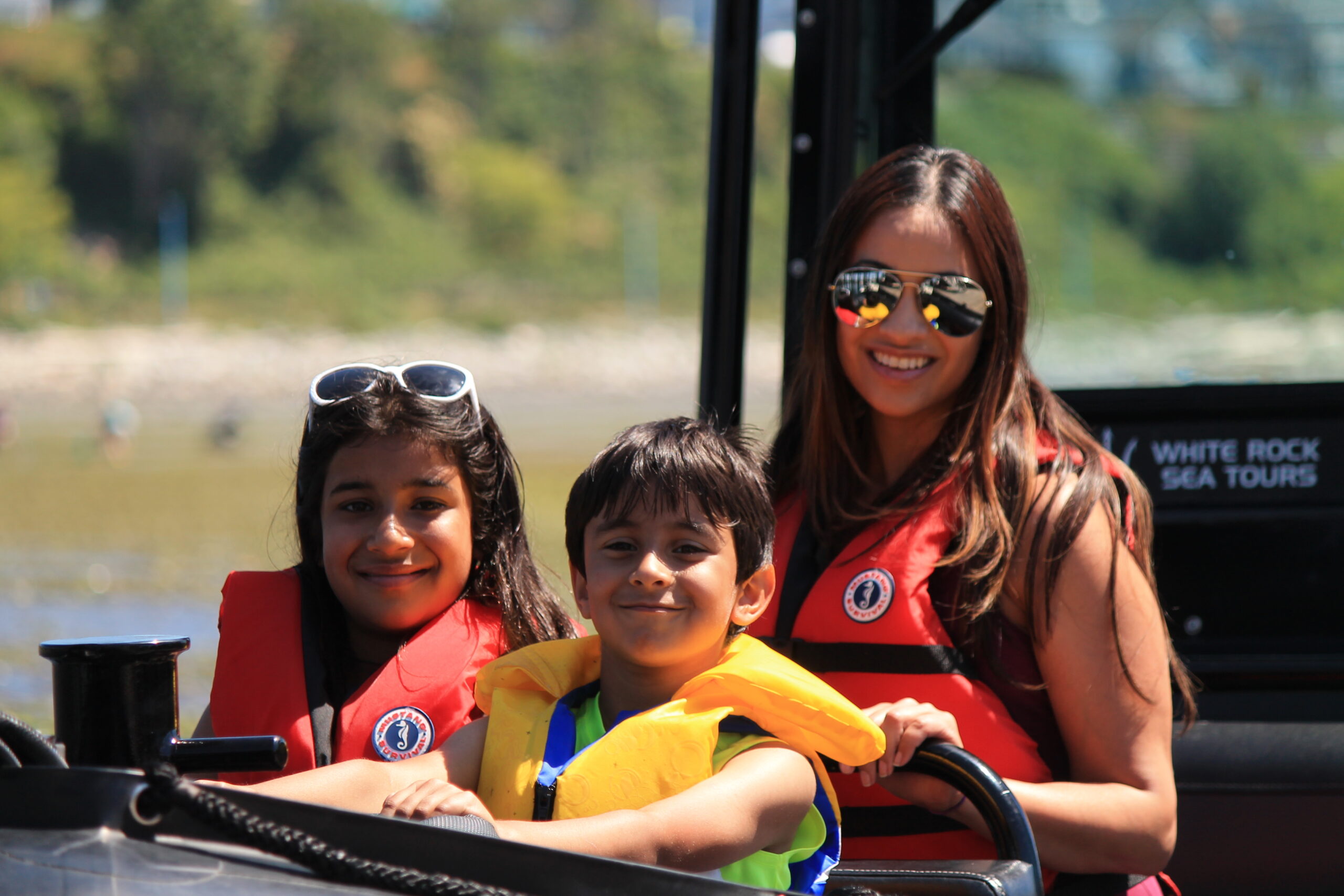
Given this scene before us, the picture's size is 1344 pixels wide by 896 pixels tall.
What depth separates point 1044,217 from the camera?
12.2 ft

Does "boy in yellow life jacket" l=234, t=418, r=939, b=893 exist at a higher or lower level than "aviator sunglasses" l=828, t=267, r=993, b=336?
lower

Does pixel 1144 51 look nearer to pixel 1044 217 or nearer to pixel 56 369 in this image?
pixel 1044 217

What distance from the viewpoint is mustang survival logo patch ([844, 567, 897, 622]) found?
215 centimetres

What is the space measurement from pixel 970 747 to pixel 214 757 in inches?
41.9

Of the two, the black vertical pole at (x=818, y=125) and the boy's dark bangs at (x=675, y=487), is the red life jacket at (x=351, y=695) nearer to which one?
the boy's dark bangs at (x=675, y=487)

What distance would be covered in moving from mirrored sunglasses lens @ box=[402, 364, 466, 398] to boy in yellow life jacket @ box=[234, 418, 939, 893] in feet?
1.54

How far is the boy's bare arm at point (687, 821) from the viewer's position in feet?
5.34

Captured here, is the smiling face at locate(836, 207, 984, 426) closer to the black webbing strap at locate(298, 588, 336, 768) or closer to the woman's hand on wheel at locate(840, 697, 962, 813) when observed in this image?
the woman's hand on wheel at locate(840, 697, 962, 813)

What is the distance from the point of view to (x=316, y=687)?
7.39ft

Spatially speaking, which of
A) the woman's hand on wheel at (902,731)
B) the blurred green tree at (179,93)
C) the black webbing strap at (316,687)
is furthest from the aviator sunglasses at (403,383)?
the blurred green tree at (179,93)

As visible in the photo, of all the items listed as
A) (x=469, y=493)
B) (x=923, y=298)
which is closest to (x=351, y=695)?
(x=469, y=493)

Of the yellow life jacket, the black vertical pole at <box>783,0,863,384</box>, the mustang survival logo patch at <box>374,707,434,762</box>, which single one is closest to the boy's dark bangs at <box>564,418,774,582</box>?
the yellow life jacket

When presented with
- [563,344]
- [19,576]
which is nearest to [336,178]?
[563,344]

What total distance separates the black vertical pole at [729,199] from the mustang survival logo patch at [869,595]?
0.96 m
